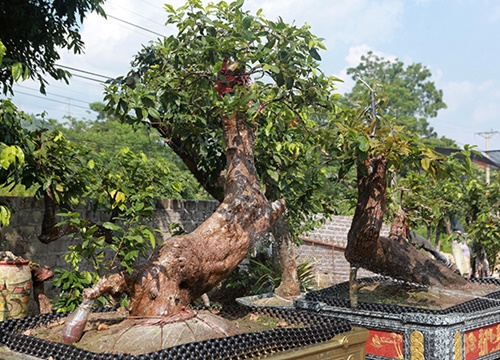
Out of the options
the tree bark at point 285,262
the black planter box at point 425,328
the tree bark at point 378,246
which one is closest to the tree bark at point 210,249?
the tree bark at point 378,246

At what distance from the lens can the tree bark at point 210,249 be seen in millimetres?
3125

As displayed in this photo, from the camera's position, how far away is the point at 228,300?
8.09 metres

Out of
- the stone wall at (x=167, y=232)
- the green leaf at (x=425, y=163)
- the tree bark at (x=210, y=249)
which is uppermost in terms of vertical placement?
the green leaf at (x=425, y=163)

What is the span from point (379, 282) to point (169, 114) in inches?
95.4

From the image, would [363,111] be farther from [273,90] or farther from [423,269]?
[423,269]

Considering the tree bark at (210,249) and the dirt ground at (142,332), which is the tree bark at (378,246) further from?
the dirt ground at (142,332)

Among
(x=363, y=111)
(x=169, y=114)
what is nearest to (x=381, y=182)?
(x=363, y=111)

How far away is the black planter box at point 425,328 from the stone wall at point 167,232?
223 centimetres

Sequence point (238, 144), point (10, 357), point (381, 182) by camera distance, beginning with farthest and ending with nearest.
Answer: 1. point (381, 182)
2. point (238, 144)
3. point (10, 357)

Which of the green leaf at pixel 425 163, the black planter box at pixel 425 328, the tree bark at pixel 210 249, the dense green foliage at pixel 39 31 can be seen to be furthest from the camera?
the dense green foliage at pixel 39 31

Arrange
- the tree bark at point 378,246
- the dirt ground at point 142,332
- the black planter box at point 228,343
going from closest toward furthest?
the black planter box at point 228,343
the dirt ground at point 142,332
the tree bark at point 378,246

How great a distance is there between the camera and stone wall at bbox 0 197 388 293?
5.96 metres

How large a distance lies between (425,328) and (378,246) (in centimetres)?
80

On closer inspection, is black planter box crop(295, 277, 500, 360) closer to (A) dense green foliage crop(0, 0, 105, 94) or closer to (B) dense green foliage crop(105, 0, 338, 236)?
(B) dense green foliage crop(105, 0, 338, 236)
